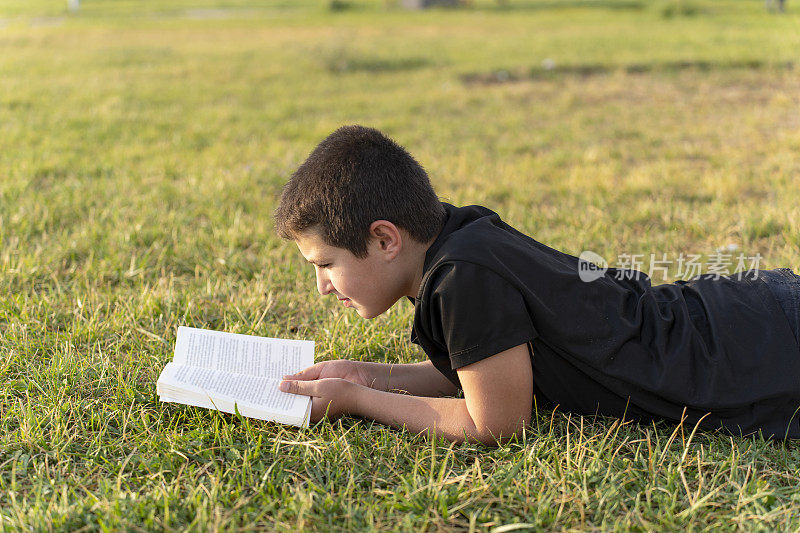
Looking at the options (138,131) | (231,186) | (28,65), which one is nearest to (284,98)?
(138,131)

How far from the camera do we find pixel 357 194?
192 centimetres

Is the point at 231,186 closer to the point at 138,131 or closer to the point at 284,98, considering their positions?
the point at 138,131

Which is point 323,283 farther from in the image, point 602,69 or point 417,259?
point 602,69

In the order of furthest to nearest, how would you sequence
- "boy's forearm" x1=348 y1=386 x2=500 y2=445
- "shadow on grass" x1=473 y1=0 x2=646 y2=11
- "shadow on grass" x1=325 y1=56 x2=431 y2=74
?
"shadow on grass" x1=473 y1=0 x2=646 y2=11, "shadow on grass" x1=325 y1=56 x2=431 y2=74, "boy's forearm" x1=348 y1=386 x2=500 y2=445

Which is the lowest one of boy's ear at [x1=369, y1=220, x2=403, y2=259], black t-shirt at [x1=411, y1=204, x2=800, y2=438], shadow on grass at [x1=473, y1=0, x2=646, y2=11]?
black t-shirt at [x1=411, y1=204, x2=800, y2=438]

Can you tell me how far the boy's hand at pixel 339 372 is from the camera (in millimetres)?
2311

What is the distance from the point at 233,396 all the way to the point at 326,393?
28 centimetres

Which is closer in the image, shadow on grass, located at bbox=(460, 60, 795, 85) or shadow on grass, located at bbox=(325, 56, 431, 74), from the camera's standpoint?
shadow on grass, located at bbox=(460, 60, 795, 85)

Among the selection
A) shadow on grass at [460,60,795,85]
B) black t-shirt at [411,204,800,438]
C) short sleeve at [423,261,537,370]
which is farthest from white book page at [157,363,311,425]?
shadow on grass at [460,60,795,85]

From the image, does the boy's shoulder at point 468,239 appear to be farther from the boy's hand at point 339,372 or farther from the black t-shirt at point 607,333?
the boy's hand at point 339,372

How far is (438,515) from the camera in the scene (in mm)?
1765

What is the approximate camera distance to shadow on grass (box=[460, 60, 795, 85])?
8.80 meters

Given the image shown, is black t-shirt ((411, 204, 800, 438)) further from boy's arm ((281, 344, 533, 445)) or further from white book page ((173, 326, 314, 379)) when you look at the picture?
white book page ((173, 326, 314, 379))

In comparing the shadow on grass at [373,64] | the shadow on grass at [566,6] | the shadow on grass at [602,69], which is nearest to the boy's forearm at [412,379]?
the shadow on grass at [602,69]
